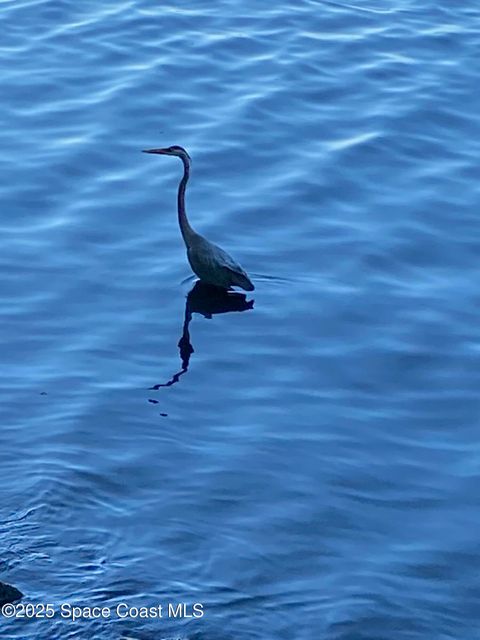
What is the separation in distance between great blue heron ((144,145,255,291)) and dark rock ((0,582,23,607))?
5968 mm

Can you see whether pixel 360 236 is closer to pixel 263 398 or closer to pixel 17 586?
pixel 263 398

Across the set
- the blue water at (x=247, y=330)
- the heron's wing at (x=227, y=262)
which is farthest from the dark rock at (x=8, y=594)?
the heron's wing at (x=227, y=262)

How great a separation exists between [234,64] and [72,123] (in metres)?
3.48

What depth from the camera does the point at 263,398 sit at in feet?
45.9

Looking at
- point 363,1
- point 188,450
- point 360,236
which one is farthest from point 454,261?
point 363,1

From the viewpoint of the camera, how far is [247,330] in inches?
605

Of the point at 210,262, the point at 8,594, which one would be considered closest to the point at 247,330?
the point at 210,262

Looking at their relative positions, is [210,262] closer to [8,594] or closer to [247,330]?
[247,330]

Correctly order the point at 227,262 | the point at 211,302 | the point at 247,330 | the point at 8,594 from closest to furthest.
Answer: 1. the point at 8,594
2. the point at 247,330
3. the point at 227,262
4. the point at 211,302

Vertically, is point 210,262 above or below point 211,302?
above

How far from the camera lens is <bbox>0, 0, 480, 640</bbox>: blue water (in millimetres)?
11297

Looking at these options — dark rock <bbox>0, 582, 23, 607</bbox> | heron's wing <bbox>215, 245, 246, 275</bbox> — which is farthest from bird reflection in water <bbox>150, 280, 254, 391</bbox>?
dark rock <bbox>0, 582, 23, 607</bbox>

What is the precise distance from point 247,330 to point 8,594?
5.65 meters

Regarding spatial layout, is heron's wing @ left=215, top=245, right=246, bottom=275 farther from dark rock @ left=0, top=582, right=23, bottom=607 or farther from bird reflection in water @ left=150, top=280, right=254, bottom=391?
dark rock @ left=0, top=582, right=23, bottom=607
